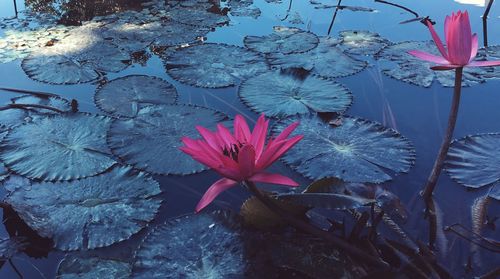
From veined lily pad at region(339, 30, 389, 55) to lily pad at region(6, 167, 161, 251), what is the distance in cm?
166

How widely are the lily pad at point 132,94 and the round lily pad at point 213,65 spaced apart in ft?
0.54

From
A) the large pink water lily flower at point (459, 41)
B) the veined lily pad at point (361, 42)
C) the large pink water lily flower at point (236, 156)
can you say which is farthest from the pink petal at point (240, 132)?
the veined lily pad at point (361, 42)

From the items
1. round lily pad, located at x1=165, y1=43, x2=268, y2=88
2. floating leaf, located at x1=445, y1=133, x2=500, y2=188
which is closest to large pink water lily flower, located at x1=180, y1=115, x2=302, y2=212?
floating leaf, located at x1=445, y1=133, x2=500, y2=188

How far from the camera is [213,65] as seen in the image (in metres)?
2.41

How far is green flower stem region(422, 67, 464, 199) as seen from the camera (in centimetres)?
132

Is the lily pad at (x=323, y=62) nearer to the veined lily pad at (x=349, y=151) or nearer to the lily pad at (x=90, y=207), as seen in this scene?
the veined lily pad at (x=349, y=151)

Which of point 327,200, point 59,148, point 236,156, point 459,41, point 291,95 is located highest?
point 459,41

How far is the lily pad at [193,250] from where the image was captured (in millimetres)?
1142

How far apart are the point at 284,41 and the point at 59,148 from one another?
1.56m

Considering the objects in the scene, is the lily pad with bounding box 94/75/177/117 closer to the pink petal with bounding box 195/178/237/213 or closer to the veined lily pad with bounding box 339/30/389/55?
the pink petal with bounding box 195/178/237/213

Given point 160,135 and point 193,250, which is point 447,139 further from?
point 160,135

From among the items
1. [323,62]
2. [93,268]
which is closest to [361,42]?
[323,62]

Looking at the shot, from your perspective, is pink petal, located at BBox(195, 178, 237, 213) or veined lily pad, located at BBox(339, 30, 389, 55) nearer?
pink petal, located at BBox(195, 178, 237, 213)

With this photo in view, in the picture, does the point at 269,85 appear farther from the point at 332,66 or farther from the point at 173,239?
the point at 173,239
